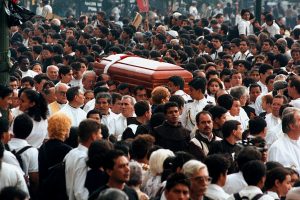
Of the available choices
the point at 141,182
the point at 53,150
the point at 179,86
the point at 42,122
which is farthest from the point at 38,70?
the point at 141,182

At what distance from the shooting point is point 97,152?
42.8 feet

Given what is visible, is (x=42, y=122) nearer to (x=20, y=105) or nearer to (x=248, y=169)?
(x=20, y=105)

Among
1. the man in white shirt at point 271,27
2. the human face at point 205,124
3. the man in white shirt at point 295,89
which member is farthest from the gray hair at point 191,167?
the man in white shirt at point 271,27

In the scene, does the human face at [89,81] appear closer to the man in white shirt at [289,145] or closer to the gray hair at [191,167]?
the man in white shirt at [289,145]

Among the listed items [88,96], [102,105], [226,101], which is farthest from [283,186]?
[88,96]

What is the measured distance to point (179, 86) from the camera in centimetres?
2017

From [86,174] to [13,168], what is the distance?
76cm

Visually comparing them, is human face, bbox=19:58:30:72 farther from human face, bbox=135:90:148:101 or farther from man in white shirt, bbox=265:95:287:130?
man in white shirt, bbox=265:95:287:130

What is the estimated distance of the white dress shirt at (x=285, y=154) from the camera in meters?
15.6

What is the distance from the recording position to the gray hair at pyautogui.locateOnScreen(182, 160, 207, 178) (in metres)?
12.6

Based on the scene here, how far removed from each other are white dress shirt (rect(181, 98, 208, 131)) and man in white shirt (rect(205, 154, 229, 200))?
4.76 m

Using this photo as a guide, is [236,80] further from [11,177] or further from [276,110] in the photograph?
[11,177]

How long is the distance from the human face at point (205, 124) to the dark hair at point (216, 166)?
2.59 meters

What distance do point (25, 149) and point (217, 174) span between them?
2432 mm
